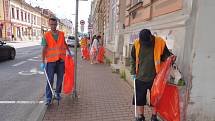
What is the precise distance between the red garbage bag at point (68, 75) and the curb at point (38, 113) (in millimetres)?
654

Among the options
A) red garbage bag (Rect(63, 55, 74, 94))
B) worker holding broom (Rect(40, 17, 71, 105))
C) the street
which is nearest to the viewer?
the street

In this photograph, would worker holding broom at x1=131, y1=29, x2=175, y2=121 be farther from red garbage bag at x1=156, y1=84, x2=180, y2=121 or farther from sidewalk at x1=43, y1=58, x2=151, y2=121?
sidewalk at x1=43, y1=58, x2=151, y2=121

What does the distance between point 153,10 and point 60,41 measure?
2.69 metres

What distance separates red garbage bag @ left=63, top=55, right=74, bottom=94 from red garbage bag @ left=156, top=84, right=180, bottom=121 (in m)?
2.30

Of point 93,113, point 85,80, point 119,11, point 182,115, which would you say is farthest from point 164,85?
point 119,11

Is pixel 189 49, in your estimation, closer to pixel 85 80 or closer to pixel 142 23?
pixel 142 23

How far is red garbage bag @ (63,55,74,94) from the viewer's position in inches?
210

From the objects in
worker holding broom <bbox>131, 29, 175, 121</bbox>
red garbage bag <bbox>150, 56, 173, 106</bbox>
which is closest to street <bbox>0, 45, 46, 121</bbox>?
worker holding broom <bbox>131, 29, 175, 121</bbox>

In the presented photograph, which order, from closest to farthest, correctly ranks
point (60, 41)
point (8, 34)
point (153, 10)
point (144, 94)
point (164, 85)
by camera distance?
point (164, 85) → point (144, 94) → point (60, 41) → point (153, 10) → point (8, 34)

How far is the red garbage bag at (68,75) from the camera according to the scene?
5332 millimetres

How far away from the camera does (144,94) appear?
13.3 ft

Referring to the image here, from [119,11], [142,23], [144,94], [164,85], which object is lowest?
[144,94]

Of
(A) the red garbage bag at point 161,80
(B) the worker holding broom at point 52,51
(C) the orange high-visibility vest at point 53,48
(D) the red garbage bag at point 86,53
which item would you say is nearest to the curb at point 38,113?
(B) the worker holding broom at point 52,51

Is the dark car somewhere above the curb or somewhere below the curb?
above
